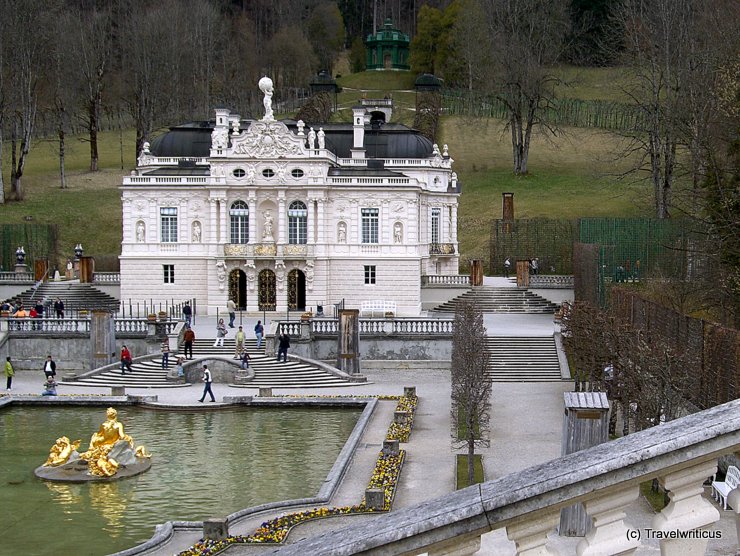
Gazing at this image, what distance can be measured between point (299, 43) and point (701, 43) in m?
63.9

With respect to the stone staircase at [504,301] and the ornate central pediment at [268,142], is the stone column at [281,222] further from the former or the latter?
the stone staircase at [504,301]

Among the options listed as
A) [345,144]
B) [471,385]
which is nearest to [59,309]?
[345,144]

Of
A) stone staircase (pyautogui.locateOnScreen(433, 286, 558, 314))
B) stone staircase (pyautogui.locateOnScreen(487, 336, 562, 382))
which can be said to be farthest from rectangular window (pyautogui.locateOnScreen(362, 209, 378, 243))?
stone staircase (pyautogui.locateOnScreen(487, 336, 562, 382))

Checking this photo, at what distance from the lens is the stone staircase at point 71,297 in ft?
191

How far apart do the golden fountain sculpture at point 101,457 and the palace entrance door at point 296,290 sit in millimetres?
28809

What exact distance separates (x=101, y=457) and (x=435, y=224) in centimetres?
4060

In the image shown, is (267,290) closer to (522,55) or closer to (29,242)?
(29,242)

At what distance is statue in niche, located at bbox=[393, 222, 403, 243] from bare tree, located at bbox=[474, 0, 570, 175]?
3297 centimetres

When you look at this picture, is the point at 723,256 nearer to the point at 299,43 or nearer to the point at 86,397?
the point at 86,397

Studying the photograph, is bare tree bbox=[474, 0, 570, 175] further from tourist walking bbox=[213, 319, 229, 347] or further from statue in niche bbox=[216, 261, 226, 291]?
tourist walking bbox=[213, 319, 229, 347]

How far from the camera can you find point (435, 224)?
6469cm

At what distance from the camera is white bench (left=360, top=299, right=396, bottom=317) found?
5493 centimetres

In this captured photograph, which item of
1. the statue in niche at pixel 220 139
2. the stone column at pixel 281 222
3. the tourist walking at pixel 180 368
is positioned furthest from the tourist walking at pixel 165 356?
the statue in niche at pixel 220 139

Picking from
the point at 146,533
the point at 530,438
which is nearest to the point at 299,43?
the point at 530,438
